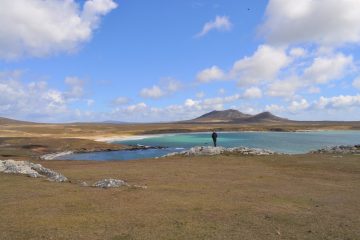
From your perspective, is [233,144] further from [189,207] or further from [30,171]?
[189,207]

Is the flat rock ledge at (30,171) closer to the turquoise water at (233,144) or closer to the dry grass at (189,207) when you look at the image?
the dry grass at (189,207)

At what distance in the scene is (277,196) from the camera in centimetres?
2292

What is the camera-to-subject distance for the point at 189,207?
19.6 metres

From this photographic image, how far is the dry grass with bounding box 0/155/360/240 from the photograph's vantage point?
15539mm

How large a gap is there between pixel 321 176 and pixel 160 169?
13413 mm

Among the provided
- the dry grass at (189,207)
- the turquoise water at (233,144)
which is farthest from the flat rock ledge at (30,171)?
the turquoise water at (233,144)

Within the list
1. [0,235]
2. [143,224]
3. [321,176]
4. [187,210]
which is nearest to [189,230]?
[143,224]

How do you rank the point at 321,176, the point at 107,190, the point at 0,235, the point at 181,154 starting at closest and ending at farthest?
the point at 0,235, the point at 107,190, the point at 321,176, the point at 181,154

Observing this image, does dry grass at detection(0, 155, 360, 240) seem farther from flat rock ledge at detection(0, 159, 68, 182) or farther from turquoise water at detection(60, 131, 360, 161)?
turquoise water at detection(60, 131, 360, 161)

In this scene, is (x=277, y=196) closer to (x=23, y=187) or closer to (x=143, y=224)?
(x=143, y=224)

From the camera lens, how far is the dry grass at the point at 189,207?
1554 centimetres

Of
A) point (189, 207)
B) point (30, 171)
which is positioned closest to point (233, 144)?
point (30, 171)

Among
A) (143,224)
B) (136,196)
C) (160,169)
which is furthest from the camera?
(160,169)

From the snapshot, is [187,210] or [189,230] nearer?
[189,230]
